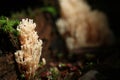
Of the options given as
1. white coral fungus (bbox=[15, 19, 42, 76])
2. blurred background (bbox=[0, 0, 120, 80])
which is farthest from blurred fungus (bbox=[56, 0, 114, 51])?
white coral fungus (bbox=[15, 19, 42, 76])

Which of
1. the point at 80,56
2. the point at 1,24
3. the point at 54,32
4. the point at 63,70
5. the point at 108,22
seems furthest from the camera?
the point at 108,22

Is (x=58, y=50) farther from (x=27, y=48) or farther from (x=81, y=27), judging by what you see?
(x=27, y=48)

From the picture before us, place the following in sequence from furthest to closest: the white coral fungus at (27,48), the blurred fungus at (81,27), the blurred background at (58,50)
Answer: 1. the blurred fungus at (81,27)
2. the blurred background at (58,50)
3. the white coral fungus at (27,48)

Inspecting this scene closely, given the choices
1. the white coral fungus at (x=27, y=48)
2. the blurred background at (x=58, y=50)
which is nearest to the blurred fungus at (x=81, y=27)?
the blurred background at (x=58, y=50)

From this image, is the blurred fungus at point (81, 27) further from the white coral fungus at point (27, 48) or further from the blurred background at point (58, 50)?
the white coral fungus at point (27, 48)

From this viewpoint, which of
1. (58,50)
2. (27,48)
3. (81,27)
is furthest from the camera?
(81,27)

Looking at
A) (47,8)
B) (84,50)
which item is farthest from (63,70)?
(47,8)

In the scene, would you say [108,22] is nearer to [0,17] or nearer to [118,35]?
[118,35]

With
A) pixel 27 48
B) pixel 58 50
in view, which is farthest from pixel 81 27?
pixel 27 48
